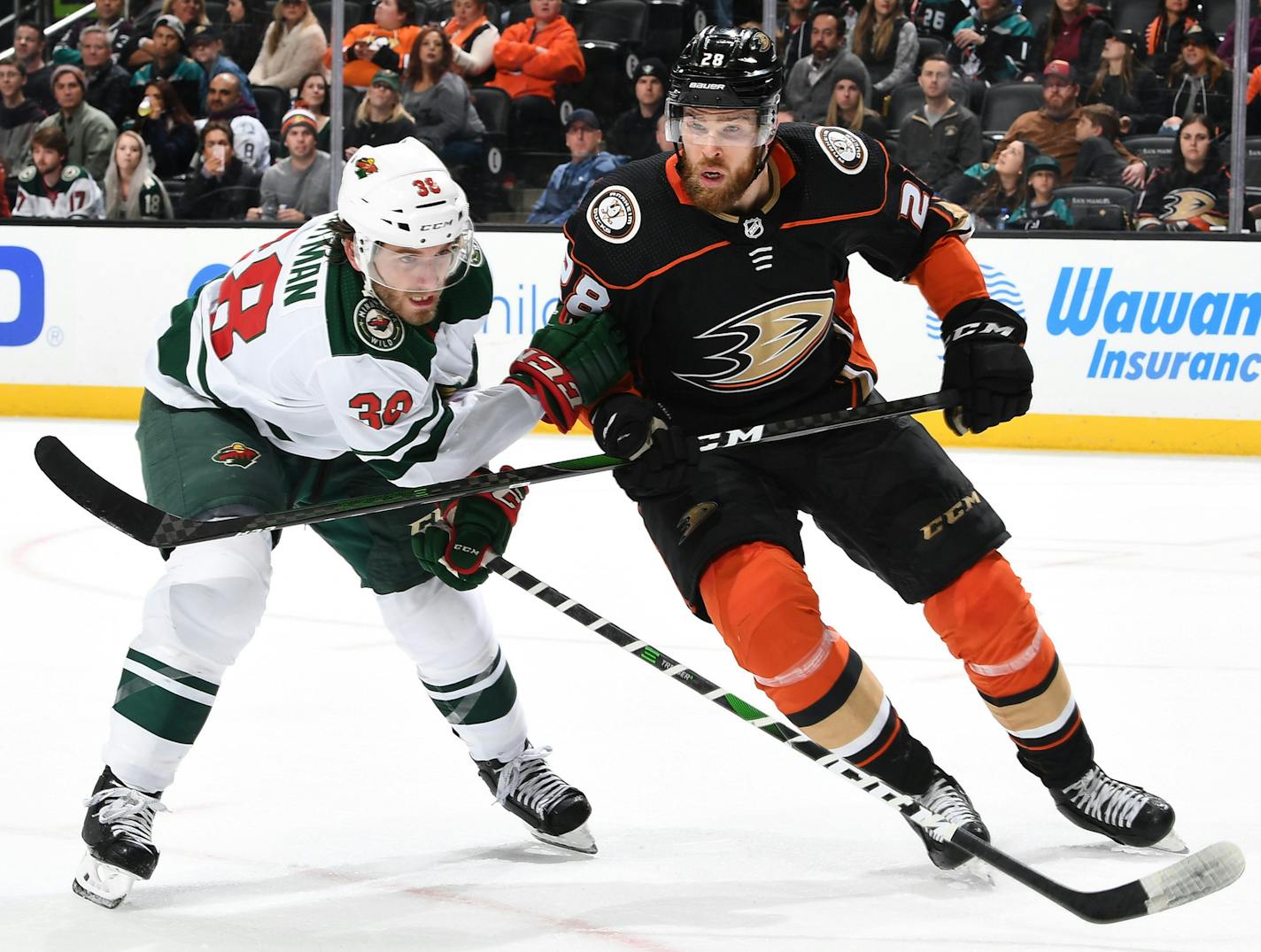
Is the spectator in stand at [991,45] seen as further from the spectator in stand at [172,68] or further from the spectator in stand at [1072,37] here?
the spectator in stand at [172,68]

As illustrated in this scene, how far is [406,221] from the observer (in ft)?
7.09

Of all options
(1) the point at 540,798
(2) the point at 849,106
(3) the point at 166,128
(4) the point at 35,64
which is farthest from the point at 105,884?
(4) the point at 35,64

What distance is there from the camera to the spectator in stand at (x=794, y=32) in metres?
6.41

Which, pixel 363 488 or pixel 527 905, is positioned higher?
pixel 363 488

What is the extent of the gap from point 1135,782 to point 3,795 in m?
1.72

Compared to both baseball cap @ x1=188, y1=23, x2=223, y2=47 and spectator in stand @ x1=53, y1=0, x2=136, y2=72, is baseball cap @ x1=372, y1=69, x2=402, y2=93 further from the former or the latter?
spectator in stand @ x1=53, y1=0, x2=136, y2=72

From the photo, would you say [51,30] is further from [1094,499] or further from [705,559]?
[705,559]

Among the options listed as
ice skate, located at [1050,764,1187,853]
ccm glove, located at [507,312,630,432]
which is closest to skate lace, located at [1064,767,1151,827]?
ice skate, located at [1050,764,1187,853]

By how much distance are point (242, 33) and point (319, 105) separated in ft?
2.45

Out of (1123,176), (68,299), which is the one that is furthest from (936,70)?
(68,299)

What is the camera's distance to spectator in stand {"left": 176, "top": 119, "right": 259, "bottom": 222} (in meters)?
6.81

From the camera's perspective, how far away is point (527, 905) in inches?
86.7

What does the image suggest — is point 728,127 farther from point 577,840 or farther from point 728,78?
point 577,840

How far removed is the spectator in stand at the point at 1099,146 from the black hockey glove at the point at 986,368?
3950mm
